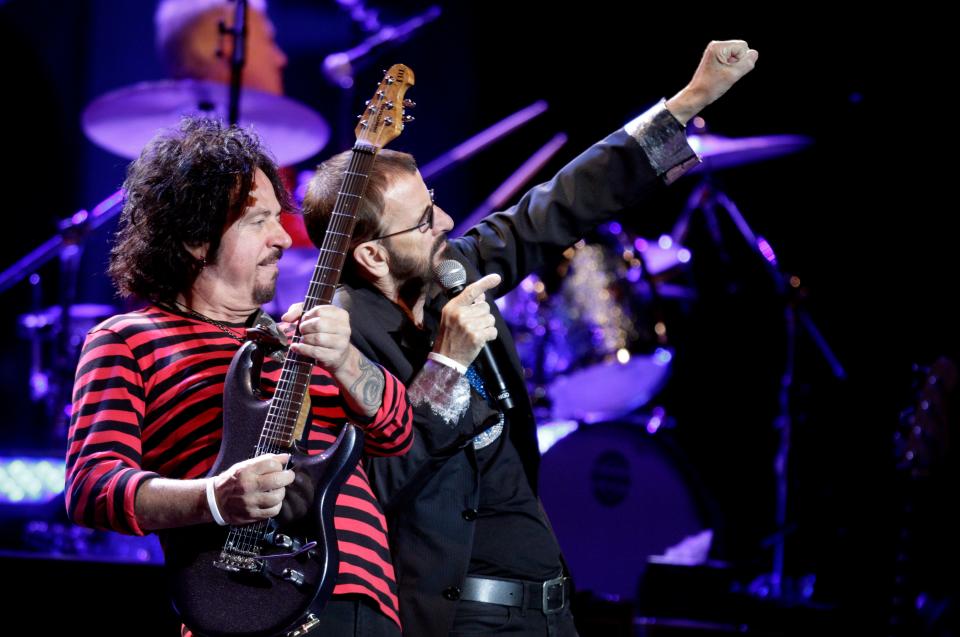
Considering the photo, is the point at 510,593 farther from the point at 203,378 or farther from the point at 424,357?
the point at 203,378

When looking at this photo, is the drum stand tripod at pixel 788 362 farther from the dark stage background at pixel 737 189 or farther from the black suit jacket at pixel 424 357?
the black suit jacket at pixel 424 357

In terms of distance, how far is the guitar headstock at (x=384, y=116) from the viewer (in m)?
2.09

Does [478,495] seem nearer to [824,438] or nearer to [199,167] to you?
[199,167]

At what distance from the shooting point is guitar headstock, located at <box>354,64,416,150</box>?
209cm

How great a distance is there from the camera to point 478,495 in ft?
7.71

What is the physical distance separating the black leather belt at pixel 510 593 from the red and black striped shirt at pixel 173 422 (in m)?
0.35

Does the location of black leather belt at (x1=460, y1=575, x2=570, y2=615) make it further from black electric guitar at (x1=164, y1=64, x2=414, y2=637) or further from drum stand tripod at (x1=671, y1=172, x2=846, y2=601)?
drum stand tripod at (x1=671, y1=172, x2=846, y2=601)

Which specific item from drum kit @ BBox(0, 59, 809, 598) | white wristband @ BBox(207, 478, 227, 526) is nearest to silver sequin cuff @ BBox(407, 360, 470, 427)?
white wristband @ BBox(207, 478, 227, 526)

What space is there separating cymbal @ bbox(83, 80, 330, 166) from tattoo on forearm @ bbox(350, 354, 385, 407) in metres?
2.99

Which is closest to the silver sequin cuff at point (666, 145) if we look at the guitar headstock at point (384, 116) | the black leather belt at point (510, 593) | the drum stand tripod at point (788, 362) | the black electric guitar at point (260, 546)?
the guitar headstock at point (384, 116)

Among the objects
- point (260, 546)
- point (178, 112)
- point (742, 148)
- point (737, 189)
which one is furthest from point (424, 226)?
point (737, 189)

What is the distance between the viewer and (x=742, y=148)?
17.5 feet

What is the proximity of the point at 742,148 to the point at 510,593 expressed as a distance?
12.0 feet

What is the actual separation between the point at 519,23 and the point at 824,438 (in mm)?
3375
